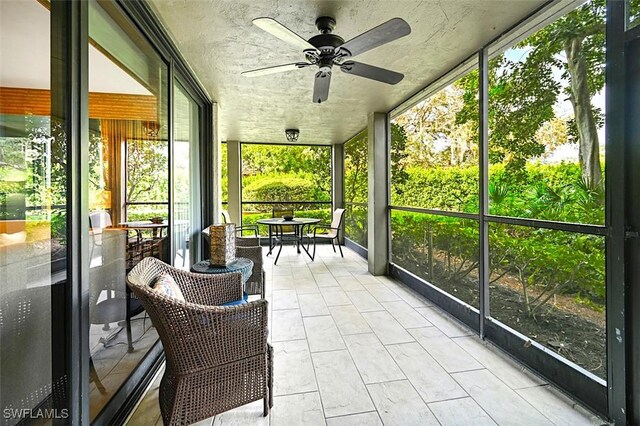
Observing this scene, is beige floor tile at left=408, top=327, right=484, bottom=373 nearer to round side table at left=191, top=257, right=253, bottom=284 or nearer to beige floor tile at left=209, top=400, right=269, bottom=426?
beige floor tile at left=209, top=400, right=269, bottom=426

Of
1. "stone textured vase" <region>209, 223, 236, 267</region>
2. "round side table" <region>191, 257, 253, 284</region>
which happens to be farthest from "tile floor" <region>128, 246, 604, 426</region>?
"stone textured vase" <region>209, 223, 236, 267</region>

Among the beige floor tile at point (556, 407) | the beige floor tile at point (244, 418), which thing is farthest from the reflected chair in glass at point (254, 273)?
the beige floor tile at point (556, 407)

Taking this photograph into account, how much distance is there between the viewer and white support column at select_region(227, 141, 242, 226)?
6.68 meters

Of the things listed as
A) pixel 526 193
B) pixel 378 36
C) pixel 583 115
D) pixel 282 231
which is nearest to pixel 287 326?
pixel 526 193

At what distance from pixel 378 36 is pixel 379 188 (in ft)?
9.14

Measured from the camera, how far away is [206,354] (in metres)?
1.43

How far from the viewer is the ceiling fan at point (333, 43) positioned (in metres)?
1.72

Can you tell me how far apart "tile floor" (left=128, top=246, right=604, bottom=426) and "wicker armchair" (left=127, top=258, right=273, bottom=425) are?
0.73ft

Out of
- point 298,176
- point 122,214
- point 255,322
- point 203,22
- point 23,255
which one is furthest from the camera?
point 298,176

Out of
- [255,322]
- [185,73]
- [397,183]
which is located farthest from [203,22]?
[397,183]

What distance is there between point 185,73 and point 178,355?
2.58 m

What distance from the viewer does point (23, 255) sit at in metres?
1.07

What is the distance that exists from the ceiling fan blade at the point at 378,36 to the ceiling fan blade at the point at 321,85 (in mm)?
269

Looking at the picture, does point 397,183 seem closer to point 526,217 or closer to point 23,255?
point 526,217
